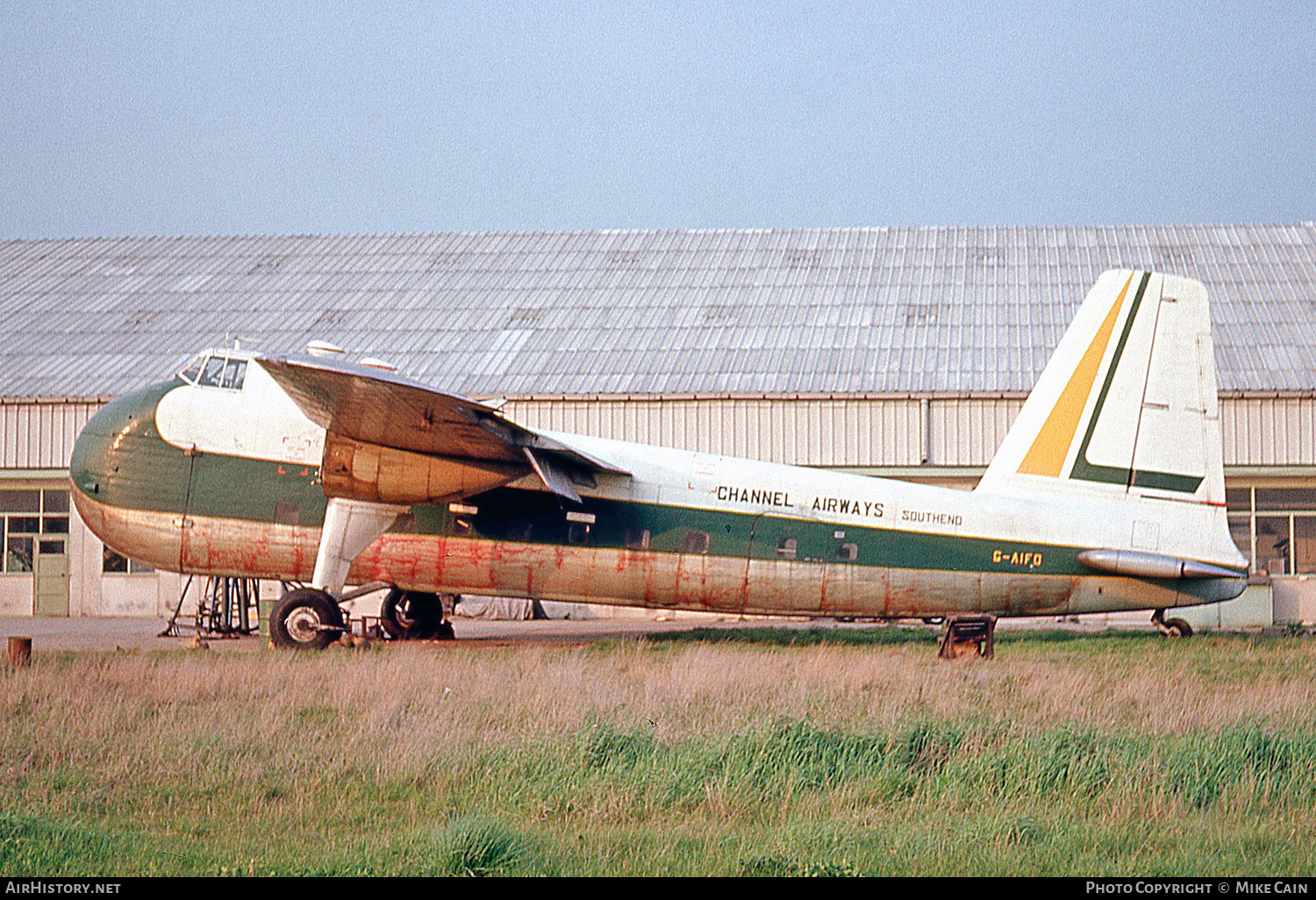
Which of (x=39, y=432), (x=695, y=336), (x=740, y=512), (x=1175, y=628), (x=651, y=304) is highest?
(x=651, y=304)

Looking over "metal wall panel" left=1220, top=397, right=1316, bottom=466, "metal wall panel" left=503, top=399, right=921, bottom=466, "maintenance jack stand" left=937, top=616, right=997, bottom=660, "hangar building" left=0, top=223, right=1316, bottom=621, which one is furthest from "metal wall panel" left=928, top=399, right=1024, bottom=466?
"maintenance jack stand" left=937, top=616, right=997, bottom=660

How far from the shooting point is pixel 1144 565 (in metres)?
20.1

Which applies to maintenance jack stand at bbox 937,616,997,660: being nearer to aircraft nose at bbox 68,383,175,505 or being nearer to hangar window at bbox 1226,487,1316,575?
aircraft nose at bbox 68,383,175,505

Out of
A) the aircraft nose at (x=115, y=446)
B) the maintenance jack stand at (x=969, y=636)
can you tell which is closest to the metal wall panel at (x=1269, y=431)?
the maintenance jack stand at (x=969, y=636)

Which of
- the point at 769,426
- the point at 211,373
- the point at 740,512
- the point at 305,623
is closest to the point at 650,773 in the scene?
the point at 740,512

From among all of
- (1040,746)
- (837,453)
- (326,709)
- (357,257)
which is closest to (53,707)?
(326,709)

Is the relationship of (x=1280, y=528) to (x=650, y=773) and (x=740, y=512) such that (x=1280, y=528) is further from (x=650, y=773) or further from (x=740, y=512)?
(x=650, y=773)

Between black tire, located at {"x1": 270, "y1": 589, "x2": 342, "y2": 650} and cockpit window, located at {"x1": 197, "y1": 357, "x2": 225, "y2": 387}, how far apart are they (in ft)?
13.7

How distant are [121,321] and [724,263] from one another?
67.0ft

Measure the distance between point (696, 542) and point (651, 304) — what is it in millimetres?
19564

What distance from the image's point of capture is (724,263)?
4159 centimetres

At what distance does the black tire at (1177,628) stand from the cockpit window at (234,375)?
18.2 meters

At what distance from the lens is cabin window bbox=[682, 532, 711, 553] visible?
20.6 meters

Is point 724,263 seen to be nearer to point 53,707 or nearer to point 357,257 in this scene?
point 357,257
